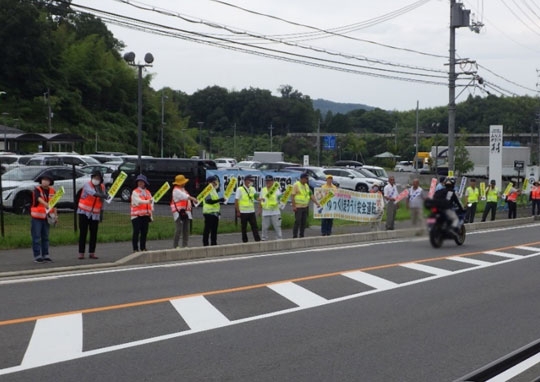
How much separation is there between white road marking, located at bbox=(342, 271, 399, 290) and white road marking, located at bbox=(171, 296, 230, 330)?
3.71 metres

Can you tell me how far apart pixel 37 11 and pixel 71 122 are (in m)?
13.3

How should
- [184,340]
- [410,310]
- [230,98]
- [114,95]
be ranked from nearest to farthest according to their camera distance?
1. [184,340]
2. [410,310]
3. [114,95]
4. [230,98]

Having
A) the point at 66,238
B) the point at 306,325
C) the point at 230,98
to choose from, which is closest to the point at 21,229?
the point at 66,238

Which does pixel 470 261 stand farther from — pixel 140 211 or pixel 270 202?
pixel 140 211

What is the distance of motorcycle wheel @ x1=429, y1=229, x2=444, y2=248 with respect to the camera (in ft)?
6.74

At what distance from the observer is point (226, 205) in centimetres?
2748

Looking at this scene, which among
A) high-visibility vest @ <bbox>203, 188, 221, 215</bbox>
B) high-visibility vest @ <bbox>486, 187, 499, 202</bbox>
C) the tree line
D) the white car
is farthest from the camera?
the tree line

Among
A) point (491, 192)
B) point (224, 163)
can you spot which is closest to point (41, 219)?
point (491, 192)

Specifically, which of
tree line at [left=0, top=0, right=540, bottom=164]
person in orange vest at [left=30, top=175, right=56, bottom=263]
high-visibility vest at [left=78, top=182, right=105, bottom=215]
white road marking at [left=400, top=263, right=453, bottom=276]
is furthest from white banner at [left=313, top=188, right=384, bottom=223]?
tree line at [left=0, top=0, right=540, bottom=164]

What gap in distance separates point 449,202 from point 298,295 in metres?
11.5

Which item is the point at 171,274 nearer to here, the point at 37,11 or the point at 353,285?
the point at 353,285

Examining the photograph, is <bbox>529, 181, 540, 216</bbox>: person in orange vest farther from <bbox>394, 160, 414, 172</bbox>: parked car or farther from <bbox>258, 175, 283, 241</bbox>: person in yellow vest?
<bbox>394, 160, 414, 172</bbox>: parked car

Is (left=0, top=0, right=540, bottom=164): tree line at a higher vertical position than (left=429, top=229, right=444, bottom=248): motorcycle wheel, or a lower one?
higher

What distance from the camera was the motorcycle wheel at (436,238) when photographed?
2.05 m
